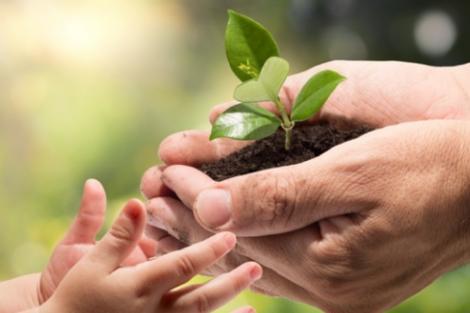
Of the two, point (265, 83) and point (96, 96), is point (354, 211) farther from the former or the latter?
point (96, 96)

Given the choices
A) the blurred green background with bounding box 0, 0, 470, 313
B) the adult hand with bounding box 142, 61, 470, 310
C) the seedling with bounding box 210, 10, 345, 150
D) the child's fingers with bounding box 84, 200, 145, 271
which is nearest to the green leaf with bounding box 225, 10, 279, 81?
the seedling with bounding box 210, 10, 345, 150

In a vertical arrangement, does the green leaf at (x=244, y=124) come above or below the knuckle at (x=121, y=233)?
above

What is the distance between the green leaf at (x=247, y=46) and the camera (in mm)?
972

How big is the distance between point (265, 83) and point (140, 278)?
0.27 meters

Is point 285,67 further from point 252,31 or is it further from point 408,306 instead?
point 408,306

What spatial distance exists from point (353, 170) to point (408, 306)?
35.8 inches

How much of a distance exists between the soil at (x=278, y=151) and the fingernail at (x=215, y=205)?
0.08 metres

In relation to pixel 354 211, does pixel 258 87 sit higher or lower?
higher

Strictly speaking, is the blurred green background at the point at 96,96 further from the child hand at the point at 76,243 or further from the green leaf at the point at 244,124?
the green leaf at the point at 244,124

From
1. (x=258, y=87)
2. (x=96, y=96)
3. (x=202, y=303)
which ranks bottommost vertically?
(x=202, y=303)

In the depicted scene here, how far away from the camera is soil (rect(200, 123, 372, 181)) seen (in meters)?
0.96

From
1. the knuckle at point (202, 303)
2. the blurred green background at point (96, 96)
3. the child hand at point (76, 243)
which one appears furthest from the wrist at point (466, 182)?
the blurred green background at point (96, 96)

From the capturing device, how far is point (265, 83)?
3.08 feet

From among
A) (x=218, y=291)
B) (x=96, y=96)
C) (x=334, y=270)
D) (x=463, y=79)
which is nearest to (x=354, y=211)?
(x=334, y=270)
